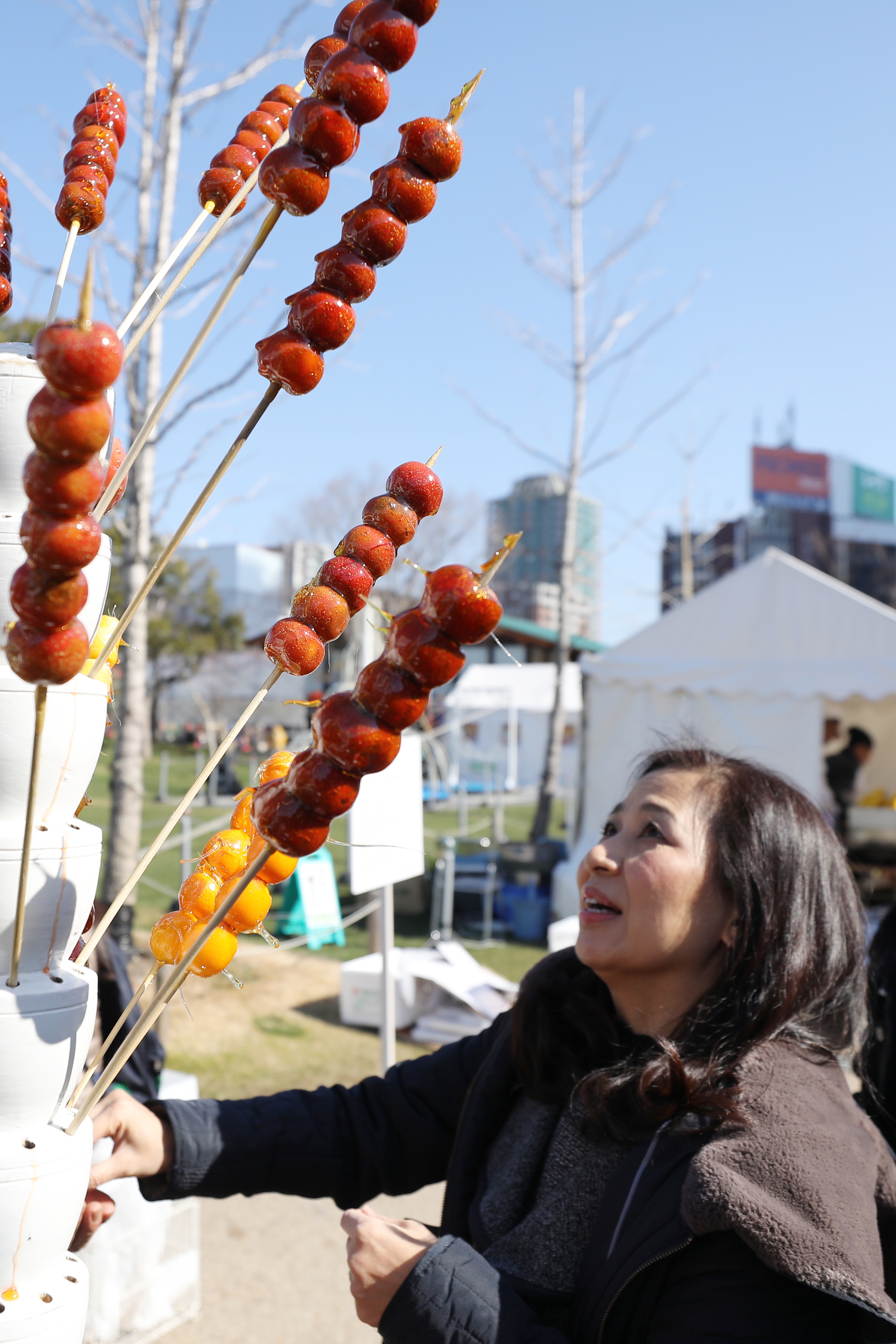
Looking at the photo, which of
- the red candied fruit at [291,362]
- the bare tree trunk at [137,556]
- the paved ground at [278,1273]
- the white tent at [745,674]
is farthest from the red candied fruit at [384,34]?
the white tent at [745,674]

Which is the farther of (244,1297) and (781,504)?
(781,504)

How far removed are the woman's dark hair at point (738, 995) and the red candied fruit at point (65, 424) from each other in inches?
46.4

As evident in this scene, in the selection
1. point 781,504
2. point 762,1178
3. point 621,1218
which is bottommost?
point 621,1218

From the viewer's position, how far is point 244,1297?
3.64 metres

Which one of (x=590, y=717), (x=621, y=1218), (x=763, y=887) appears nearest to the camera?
(x=621, y=1218)

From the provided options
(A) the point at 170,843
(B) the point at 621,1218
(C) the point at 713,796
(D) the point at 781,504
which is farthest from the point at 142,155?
(D) the point at 781,504

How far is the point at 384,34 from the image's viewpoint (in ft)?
2.69

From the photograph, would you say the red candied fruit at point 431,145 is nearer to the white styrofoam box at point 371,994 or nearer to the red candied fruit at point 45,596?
the red candied fruit at point 45,596

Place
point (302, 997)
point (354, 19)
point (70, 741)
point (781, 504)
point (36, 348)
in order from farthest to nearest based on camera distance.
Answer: point (781, 504)
point (302, 997)
point (70, 741)
point (354, 19)
point (36, 348)

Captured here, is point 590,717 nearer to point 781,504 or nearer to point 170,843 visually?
point 170,843

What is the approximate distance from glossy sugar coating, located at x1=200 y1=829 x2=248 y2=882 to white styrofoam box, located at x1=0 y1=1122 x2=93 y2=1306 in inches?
11.9

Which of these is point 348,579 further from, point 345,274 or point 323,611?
point 345,274

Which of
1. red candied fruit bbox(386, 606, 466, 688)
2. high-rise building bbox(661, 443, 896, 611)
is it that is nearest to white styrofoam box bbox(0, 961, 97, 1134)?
red candied fruit bbox(386, 606, 466, 688)

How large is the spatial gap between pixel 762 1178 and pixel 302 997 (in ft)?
21.5
